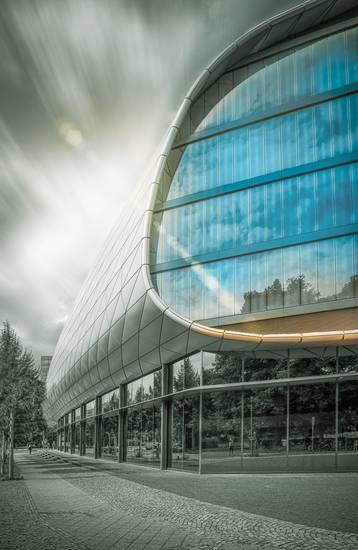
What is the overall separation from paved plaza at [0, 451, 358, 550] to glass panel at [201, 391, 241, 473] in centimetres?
509

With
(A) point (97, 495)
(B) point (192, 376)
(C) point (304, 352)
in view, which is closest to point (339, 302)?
(C) point (304, 352)

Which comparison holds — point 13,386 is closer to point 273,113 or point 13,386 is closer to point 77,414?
point 273,113

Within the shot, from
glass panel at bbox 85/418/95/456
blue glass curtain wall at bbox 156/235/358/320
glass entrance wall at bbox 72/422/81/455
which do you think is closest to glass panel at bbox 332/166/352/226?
blue glass curtain wall at bbox 156/235/358/320

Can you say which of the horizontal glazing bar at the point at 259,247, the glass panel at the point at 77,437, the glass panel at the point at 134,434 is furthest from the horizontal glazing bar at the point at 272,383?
the glass panel at the point at 77,437

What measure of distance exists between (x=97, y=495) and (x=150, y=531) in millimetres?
6679

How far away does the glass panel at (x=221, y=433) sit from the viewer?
24750 mm

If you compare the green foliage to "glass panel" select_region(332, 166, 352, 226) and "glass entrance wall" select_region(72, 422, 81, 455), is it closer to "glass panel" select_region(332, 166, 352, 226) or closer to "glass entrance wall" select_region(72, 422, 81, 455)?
"glass panel" select_region(332, 166, 352, 226)

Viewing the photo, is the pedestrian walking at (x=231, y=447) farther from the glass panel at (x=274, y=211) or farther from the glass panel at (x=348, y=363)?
the glass panel at (x=274, y=211)

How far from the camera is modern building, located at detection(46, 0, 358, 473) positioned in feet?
79.3

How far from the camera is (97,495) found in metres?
16.6

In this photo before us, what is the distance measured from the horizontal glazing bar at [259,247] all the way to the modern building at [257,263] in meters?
0.06

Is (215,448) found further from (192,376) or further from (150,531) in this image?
(150,531)

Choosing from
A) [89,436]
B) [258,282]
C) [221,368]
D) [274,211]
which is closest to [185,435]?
[221,368]

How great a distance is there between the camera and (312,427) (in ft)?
78.2
